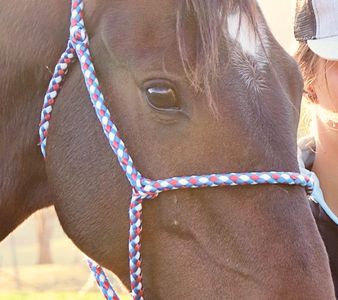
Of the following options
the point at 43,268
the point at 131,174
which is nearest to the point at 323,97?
the point at 131,174

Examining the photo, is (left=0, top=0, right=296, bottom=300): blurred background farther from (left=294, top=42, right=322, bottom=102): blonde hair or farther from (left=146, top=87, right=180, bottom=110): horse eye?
(left=146, top=87, right=180, bottom=110): horse eye

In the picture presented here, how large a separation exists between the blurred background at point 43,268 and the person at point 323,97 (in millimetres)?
5877

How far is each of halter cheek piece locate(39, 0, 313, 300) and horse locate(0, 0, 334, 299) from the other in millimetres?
26

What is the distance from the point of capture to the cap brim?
2.58m

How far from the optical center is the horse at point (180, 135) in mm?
1966

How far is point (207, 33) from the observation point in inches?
80.2

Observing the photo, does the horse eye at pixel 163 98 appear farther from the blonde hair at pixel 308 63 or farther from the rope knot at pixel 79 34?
the blonde hair at pixel 308 63

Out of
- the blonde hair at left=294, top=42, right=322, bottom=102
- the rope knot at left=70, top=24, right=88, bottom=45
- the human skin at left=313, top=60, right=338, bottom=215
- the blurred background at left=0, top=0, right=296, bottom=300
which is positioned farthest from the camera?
the blurred background at left=0, top=0, right=296, bottom=300

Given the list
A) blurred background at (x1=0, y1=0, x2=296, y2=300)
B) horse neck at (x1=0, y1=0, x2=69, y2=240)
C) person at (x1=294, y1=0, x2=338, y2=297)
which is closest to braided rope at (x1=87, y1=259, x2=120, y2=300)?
horse neck at (x1=0, y1=0, x2=69, y2=240)

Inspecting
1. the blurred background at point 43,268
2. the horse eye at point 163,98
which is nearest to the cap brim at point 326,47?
the horse eye at point 163,98

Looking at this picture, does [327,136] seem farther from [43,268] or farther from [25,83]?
[43,268]

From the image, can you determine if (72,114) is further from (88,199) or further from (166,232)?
(166,232)

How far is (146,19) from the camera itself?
2.11m

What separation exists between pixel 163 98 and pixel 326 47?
2.81 feet
